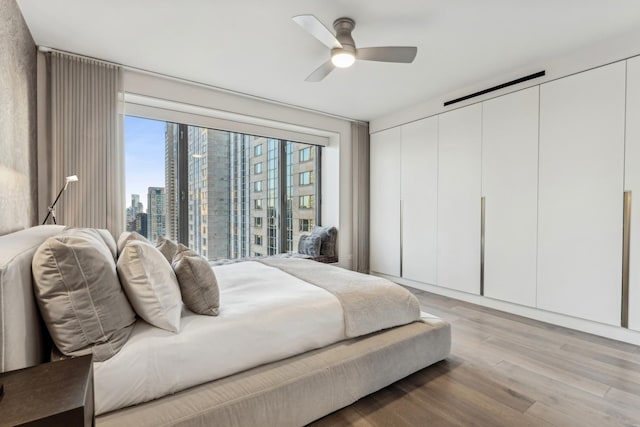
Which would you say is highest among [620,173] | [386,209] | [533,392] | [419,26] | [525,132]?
[419,26]

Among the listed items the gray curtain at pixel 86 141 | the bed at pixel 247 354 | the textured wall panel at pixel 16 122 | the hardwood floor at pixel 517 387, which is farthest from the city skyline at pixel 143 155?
the hardwood floor at pixel 517 387

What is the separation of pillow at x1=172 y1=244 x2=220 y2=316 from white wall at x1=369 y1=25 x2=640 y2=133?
357cm

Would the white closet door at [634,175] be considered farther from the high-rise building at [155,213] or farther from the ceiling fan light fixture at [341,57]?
the high-rise building at [155,213]

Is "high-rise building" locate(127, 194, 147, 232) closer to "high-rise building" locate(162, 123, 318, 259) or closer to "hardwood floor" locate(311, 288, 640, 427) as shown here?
"high-rise building" locate(162, 123, 318, 259)

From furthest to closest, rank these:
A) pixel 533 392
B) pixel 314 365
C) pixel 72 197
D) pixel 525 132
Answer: pixel 525 132
pixel 72 197
pixel 533 392
pixel 314 365

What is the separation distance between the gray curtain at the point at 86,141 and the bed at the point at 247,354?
1375 millimetres

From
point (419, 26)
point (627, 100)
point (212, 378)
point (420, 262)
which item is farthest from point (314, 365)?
point (627, 100)

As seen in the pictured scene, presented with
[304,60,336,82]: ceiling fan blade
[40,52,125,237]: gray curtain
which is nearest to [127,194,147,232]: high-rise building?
[40,52,125,237]: gray curtain

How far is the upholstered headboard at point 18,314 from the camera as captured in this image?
0.93 m

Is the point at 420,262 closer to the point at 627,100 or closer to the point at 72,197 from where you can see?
the point at 627,100

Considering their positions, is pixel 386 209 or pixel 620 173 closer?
pixel 620 173

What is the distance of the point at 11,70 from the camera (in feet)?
6.68

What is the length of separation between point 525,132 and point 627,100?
771mm

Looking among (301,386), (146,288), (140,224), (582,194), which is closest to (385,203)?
(582,194)
